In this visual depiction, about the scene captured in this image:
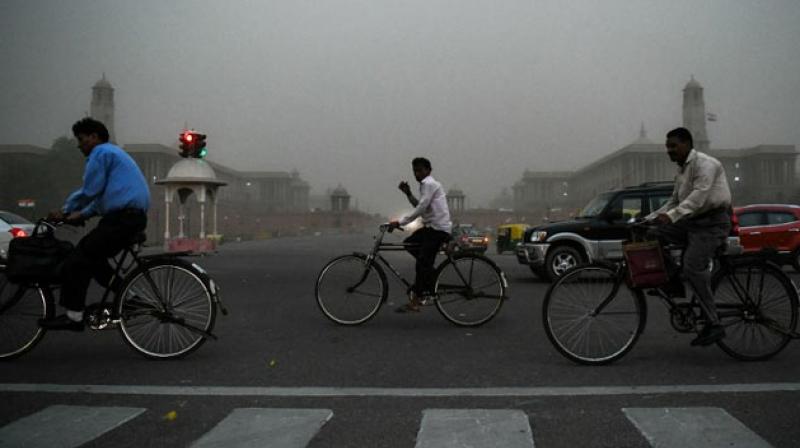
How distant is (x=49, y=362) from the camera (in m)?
5.02

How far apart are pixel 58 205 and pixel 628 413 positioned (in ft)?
219

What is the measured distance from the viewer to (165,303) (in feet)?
16.6

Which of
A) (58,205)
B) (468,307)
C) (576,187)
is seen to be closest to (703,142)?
(576,187)

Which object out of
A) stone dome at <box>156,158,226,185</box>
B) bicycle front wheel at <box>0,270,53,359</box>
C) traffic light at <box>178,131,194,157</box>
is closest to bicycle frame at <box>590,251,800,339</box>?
bicycle front wheel at <box>0,270,53,359</box>

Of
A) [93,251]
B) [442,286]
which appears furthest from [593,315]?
[93,251]

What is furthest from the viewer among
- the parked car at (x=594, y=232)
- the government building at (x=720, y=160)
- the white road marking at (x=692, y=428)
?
the government building at (x=720, y=160)

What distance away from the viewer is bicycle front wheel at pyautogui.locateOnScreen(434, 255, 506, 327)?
21.6ft

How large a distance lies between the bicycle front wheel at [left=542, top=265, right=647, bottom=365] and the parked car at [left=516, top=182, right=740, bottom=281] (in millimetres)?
6854

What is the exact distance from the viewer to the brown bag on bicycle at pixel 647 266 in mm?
4715

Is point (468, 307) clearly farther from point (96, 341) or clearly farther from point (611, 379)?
point (96, 341)

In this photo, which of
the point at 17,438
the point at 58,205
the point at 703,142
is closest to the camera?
the point at 17,438

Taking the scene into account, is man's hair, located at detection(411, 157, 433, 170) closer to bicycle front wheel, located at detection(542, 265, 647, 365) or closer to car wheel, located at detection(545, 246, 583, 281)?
bicycle front wheel, located at detection(542, 265, 647, 365)

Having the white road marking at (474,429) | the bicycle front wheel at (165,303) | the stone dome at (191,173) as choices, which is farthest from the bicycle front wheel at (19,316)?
the stone dome at (191,173)

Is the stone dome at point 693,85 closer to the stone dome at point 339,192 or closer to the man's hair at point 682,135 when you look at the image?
the stone dome at point 339,192
